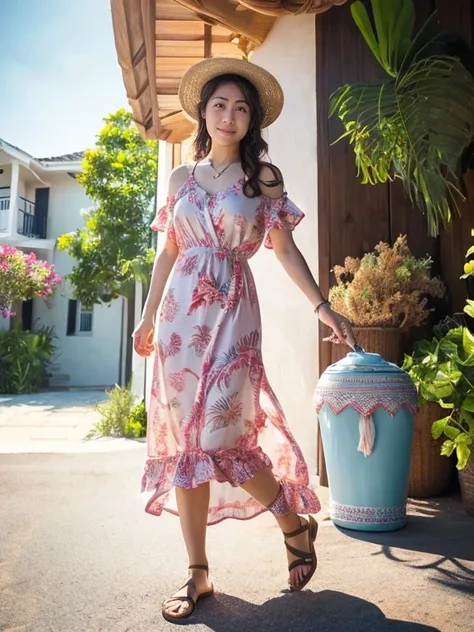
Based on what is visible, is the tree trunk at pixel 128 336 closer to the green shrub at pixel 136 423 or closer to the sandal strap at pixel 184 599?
the green shrub at pixel 136 423

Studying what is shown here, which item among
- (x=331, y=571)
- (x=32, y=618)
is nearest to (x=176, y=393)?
(x=32, y=618)

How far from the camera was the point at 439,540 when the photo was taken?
2691mm

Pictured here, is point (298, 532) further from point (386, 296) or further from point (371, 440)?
point (386, 296)

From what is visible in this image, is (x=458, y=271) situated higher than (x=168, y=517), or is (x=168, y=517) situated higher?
(x=458, y=271)

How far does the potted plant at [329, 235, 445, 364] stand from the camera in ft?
11.4

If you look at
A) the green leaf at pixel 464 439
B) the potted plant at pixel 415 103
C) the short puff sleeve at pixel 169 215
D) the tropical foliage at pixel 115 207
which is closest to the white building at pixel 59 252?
the tropical foliage at pixel 115 207

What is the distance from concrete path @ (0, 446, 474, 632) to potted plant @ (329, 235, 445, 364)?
97 cm

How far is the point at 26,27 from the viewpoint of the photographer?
5.38 metres

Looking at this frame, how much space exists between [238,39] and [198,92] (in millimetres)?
3071

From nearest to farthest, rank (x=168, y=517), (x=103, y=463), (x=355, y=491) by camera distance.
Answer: (x=355, y=491), (x=168, y=517), (x=103, y=463)

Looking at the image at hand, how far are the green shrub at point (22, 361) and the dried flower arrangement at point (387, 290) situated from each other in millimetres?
9871

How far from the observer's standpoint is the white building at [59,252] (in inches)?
585

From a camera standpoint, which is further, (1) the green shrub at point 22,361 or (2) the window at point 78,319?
(2) the window at point 78,319

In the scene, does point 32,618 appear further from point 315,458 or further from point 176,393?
point 315,458
